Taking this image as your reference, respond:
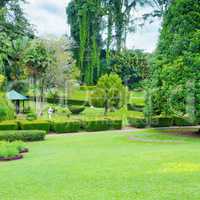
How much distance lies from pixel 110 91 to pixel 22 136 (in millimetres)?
16334

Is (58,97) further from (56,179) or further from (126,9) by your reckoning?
(56,179)

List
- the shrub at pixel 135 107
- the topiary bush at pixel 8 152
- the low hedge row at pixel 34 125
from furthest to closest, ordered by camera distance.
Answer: the shrub at pixel 135 107, the low hedge row at pixel 34 125, the topiary bush at pixel 8 152

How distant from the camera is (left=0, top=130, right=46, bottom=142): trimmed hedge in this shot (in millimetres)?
18438

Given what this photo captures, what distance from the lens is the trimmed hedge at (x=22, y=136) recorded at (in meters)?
18.4

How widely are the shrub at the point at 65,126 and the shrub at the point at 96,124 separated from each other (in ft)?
1.78

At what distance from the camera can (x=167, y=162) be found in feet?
30.1

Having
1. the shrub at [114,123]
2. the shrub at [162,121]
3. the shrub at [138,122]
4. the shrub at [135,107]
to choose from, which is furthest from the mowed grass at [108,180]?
the shrub at [135,107]

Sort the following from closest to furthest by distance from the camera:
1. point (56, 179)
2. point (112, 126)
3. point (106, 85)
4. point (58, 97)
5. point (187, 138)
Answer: point (56, 179), point (187, 138), point (112, 126), point (106, 85), point (58, 97)

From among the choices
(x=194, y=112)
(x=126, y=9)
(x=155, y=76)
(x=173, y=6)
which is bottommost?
(x=194, y=112)

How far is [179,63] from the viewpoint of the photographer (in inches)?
787

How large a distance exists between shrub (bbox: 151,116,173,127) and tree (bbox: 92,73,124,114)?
731 cm

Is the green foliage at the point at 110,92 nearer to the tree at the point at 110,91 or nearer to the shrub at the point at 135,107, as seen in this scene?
the tree at the point at 110,91

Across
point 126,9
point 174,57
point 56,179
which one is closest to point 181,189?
point 56,179

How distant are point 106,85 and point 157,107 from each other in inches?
491
